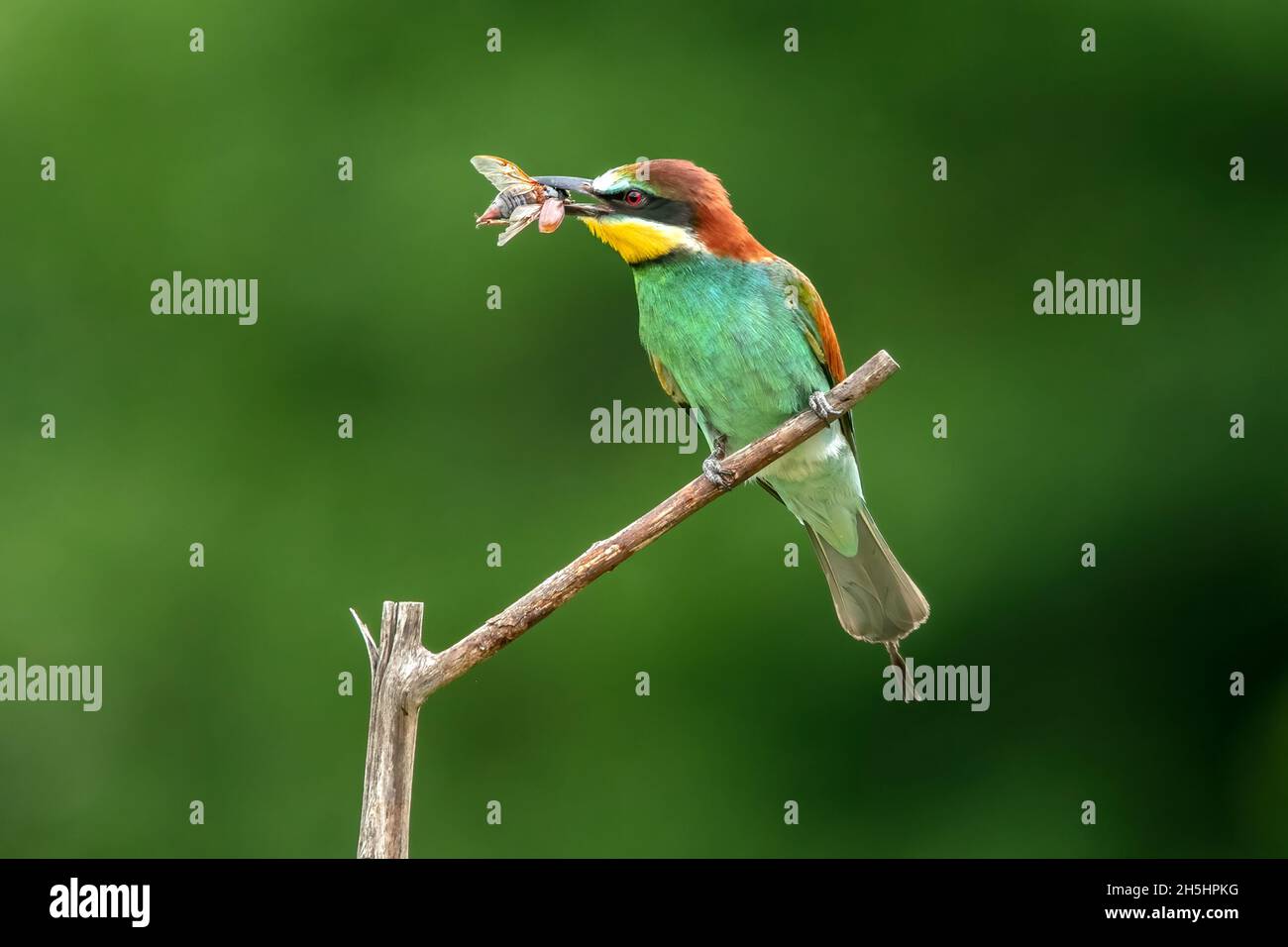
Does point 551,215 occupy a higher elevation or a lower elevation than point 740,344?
higher

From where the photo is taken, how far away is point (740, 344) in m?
4.68

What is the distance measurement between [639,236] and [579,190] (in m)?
0.25

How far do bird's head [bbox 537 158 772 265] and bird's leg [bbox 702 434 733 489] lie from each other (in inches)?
21.3

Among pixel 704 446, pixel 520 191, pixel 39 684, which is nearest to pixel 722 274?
pixel 520 191

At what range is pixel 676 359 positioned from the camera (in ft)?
15.6

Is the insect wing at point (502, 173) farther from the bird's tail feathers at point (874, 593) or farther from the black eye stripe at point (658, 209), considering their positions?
the bird's tail feathers at point (874, 593)

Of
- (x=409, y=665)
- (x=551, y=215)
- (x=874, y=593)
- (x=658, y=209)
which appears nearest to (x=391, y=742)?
(x=409, y=665)

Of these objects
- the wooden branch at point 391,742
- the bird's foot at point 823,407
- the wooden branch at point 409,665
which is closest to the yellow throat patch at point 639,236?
the bird's foot at point 823,407

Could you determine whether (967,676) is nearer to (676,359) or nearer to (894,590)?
(894,590)

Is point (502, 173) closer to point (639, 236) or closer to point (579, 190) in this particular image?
point (579, 190)

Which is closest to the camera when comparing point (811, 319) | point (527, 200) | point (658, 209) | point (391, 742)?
point (391, 742)

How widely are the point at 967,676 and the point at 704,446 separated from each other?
4.84 feet

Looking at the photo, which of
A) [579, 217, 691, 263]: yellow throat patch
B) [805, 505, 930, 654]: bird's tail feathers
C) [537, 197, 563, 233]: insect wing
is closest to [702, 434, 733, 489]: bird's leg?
[805, 505, 930, 654]: bird's tail feathers

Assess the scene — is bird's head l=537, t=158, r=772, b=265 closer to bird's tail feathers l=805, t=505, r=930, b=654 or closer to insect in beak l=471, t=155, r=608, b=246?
insect in beak l=471, t=155, r=608, b=246
